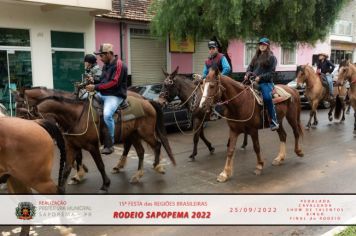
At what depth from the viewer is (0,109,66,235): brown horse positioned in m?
4.29

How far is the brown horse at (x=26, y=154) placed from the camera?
14.1 ft

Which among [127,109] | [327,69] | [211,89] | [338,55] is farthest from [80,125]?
[338,55]

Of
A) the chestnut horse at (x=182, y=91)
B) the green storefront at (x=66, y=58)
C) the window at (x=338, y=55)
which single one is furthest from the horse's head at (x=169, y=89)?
the window at (x=338, y=55)

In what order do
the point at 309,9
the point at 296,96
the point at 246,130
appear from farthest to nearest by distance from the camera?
the point at 309,9
the point at 296,96
the point at 246,130

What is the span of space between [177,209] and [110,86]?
91.0 inches

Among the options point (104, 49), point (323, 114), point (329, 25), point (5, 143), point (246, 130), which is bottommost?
point (323, 114)

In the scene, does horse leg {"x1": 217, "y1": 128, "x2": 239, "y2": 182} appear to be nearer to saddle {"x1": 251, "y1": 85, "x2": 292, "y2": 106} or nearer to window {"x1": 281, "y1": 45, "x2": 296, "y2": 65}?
saddle {"x1": 251, "y1": 85, "x2": 292, "y2": 106}

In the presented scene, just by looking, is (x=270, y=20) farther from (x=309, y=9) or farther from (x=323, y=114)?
(x=323, y=114)

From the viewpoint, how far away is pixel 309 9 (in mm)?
13922

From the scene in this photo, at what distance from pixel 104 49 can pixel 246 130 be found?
10.4 ft

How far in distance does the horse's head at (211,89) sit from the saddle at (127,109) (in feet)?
3.88

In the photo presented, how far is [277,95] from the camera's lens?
325 inches

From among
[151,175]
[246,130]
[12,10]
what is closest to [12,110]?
[12,10]

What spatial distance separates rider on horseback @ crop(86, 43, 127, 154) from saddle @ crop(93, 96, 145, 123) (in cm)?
12
